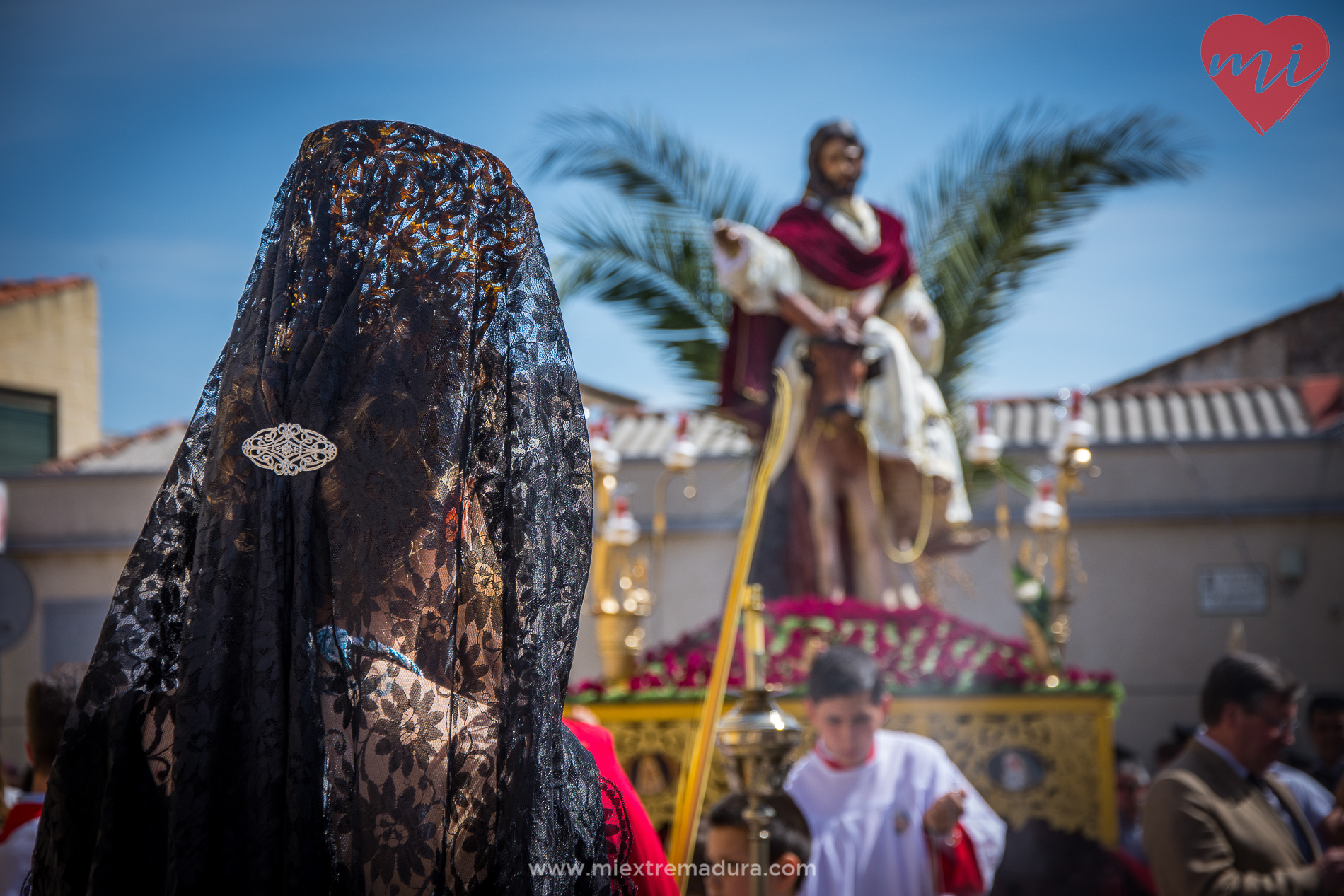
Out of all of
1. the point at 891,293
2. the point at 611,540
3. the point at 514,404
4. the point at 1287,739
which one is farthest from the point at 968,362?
the point at 514,404

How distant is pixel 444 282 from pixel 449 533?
331 millimetres

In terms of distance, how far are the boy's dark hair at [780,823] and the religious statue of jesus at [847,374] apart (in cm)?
323

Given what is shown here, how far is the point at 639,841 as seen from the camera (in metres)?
1.86

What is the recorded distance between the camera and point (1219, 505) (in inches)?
513

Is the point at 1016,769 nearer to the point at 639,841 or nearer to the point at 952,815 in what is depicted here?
the point at 952,815

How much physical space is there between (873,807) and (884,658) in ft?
4.62

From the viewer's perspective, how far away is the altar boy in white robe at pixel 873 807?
3.76m

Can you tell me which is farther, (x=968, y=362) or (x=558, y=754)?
(x=968, y=362)

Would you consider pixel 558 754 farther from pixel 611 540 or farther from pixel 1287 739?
pixel 611 540

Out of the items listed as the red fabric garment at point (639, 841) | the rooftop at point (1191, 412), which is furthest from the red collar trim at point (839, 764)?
the rooftop at point (1191, 412)

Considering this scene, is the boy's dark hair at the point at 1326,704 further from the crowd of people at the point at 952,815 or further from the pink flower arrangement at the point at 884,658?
the crowd of people at the point at 952,815

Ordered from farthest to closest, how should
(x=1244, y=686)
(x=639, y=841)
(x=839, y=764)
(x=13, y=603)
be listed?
(x=13, y=603) < (x=839, y=764) < (x=1244, y=686) < (x=639, y=841)

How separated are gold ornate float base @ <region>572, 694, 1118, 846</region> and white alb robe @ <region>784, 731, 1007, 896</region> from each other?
877mm

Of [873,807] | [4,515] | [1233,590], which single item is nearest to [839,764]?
[873,807]
